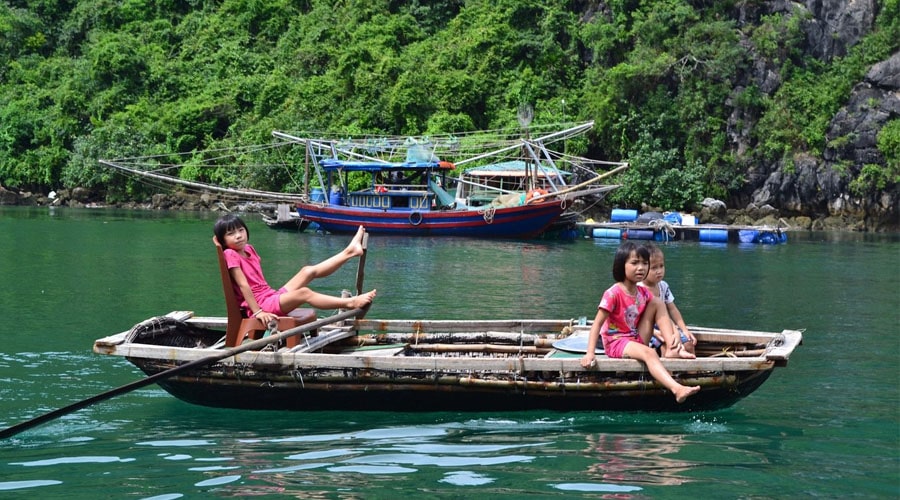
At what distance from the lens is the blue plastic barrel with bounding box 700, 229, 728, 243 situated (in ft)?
124

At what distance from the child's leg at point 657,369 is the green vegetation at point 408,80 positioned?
35214 millimetres

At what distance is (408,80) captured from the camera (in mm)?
50031

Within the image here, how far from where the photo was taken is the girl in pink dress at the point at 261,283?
958 centimetres

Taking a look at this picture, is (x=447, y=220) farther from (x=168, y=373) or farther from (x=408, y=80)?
(x=168, y=373)

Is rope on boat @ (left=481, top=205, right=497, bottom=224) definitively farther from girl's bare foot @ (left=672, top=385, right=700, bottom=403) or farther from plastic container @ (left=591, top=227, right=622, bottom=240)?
girl's bare foot @ (left=672, top=385, right=700, bottom=403)

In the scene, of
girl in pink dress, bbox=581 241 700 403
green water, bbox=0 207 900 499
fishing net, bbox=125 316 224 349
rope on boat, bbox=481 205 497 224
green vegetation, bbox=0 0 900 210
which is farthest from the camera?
green vegetation, bbox=0 0 900 210

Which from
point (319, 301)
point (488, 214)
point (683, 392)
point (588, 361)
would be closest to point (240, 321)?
point (319, 301)

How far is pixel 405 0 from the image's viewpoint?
58562 millimetres

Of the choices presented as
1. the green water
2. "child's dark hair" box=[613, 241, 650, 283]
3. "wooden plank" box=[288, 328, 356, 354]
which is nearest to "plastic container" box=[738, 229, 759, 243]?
the green water

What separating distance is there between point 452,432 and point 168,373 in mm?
2414

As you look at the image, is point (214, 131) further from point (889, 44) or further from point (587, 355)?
point (587, 355)

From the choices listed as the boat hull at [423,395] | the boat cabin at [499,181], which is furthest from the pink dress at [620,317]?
the boat cabin at [499,181]

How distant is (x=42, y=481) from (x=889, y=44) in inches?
1644

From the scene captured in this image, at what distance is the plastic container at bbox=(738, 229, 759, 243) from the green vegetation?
21.5 feet
